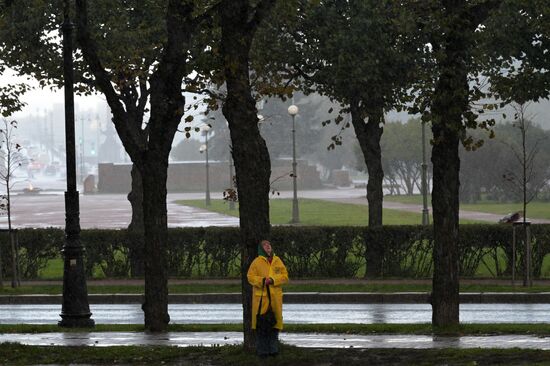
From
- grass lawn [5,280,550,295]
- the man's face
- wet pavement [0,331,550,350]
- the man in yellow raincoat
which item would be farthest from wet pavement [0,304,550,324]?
the man's face

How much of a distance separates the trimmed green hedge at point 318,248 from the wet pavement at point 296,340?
32.2ft

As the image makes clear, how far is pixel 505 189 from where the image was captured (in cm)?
7919

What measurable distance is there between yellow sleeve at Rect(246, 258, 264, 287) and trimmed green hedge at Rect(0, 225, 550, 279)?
1360 cm

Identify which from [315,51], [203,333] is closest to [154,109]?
[203,333]

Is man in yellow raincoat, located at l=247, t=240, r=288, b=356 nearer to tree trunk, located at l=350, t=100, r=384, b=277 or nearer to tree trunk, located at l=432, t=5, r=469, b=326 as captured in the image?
tree trunk, located at l=432, t=5, r=469, b=326

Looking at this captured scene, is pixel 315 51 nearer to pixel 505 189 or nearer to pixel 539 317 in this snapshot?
pixel 539 317

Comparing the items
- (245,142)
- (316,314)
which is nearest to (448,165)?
(245,142)

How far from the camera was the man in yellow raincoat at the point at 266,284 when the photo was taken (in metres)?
13.6

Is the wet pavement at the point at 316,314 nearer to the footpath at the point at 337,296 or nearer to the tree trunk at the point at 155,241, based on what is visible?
the footpath at the point at 337,296

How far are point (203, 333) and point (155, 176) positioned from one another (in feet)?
7.82

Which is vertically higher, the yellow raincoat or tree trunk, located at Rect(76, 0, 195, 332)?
tree trunk, located at Rect(76, 0, 195, 332)

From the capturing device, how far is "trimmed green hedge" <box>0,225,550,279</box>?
26.8 metres

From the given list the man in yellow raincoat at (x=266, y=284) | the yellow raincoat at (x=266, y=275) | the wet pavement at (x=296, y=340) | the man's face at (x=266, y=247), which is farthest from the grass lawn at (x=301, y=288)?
the man's face at (x=266, y=247)

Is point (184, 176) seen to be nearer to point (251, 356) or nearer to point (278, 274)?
point (251, 356)
